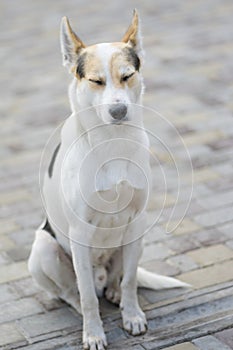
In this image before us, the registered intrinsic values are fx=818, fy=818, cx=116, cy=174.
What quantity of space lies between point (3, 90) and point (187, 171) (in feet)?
8.41

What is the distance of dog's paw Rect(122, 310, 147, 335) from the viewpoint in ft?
12.9

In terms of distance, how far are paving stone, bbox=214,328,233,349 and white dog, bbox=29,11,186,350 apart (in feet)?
1.23

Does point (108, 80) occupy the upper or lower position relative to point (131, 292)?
upper

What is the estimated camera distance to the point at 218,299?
4.17 metres

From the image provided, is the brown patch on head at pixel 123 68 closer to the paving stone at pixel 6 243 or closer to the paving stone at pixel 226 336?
the paving stone at pixel 226 336

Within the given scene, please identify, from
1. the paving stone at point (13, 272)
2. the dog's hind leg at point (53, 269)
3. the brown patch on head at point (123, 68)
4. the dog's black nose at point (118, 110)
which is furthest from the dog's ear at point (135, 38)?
the paving stone at point (13, 272)

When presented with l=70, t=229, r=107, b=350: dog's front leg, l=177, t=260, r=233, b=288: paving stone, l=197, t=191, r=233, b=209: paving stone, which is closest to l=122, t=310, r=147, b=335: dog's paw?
l=70, t=229, r=107, b=350: dog's front leg

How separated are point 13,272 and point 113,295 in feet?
2.35

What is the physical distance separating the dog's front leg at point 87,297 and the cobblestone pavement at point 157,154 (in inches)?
3.4

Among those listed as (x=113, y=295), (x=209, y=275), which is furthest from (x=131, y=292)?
(x=209, y=275)

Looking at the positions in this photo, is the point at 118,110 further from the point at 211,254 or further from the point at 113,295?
the point at 211,254

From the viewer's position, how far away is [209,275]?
4426mm

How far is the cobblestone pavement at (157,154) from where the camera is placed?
13.3 feet

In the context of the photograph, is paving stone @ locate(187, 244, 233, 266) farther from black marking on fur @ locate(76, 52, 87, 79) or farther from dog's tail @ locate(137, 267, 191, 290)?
black marking on fur @ locate(76, 52, 87, 79)
